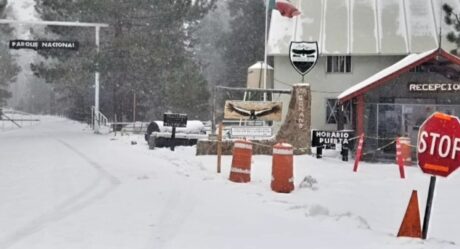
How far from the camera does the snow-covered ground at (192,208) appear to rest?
6.90m

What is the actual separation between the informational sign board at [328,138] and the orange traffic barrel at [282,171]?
27.7 ft

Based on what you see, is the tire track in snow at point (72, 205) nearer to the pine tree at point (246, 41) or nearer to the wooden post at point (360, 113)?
the wooden post at point (360, 113)

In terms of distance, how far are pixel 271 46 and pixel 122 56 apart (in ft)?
29.0

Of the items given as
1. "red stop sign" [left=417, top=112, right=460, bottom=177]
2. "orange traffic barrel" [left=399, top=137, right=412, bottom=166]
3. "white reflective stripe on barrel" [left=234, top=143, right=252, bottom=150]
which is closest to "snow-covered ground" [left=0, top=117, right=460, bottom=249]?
"white reflective stripe on barrel" [left=234, top=143, right=252, bottom=150]

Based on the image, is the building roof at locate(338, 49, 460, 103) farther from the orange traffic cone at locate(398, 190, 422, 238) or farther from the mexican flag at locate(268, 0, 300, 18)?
the orange traffic cone at locate(398, 190, 422, 238)

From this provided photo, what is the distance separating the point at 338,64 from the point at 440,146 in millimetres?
23998

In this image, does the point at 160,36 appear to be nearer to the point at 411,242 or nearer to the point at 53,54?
the point at 53,54

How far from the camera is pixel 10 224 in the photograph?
24.0 ft

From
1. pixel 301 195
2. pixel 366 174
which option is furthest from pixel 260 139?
pixel 301 195

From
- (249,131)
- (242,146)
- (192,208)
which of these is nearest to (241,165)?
(242,146)

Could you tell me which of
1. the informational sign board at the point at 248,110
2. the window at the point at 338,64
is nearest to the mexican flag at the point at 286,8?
the window at the point at 338,64

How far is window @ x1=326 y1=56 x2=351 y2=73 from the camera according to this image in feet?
99.0

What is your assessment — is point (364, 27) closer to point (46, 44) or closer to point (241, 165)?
point (46, 44)

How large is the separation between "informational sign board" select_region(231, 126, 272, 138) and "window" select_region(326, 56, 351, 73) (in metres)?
13.6
